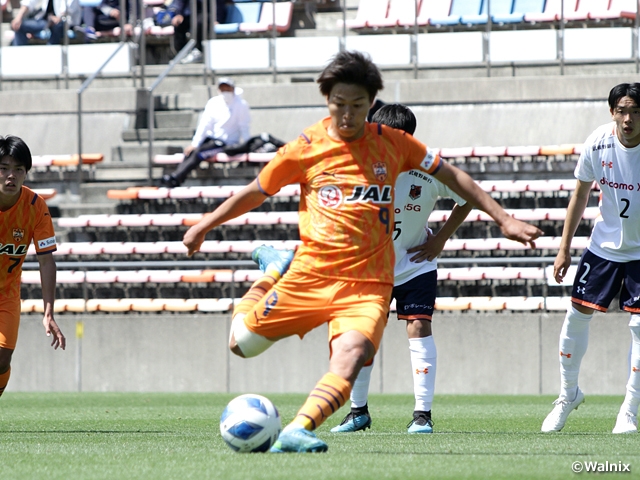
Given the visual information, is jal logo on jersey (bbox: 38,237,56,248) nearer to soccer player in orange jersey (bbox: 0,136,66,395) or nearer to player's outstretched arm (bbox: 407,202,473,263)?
soccer player in orange jersey (bbox: 0,136,66,395)

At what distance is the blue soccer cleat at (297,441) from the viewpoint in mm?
5344

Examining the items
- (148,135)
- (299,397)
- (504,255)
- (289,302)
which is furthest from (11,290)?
(148,135)

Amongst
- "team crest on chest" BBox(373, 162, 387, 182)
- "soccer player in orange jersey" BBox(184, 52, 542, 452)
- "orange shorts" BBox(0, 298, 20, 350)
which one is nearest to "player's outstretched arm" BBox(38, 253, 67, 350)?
"orange shorts" BBox(0, 298, 20, 350)

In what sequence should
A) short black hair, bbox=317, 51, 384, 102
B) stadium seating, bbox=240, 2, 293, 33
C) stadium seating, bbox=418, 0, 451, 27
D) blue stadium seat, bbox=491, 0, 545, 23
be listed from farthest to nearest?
stadium seating, bbox=240, 2, 293, 33, stadium seating, bbox=418, 0, 451, 27, blue stadium seat, bbox=491, 0, 545, 23, short black hair, bbox=317, 51, 384, 102

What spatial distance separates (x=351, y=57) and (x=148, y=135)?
13.8 meters

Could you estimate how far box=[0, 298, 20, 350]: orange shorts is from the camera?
7613mm

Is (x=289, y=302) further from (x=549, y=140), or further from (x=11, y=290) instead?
(x=549, y=140)

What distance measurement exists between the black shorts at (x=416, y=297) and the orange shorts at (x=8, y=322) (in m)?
2.45

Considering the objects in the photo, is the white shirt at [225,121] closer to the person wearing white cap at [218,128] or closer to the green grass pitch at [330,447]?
the person wearing white cap at [218,128]

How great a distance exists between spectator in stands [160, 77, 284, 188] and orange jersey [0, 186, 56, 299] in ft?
31.9

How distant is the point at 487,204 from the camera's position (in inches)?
218

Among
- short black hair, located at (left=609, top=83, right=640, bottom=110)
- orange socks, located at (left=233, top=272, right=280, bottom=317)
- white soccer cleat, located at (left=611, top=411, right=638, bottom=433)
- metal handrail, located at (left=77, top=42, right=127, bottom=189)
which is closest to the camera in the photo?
orange socks, located at (left=233, top=272, right=280, bottom=317)

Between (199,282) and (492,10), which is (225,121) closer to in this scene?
(199,282)

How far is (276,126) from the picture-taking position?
19.1m
